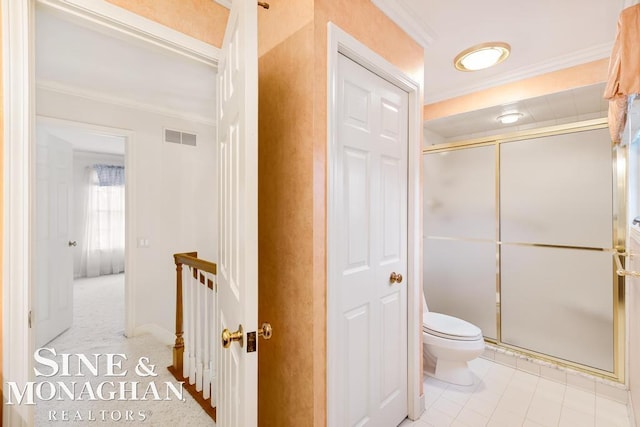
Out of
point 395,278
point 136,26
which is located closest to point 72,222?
point 136,26

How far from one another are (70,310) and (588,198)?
16.8 feet

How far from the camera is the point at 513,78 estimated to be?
8.02ft

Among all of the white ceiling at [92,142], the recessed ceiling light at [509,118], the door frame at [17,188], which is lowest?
the door frame at [17,188]

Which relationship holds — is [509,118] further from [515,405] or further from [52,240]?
[52,240]

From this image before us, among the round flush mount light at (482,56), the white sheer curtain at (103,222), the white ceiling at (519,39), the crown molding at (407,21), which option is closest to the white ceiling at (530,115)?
the white ceiling at (519,39)

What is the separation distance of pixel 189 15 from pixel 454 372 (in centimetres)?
283

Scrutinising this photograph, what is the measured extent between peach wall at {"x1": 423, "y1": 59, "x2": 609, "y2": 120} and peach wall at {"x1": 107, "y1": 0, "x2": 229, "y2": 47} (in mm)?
2245

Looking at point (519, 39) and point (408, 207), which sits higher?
point (519, 39)

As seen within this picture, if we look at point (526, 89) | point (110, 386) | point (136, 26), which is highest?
point (526, 89)

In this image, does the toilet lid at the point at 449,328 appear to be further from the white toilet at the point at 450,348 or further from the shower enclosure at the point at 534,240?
the shower enclosure at the point at 534,240

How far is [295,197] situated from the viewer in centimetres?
129

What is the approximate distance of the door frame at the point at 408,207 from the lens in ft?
4.17

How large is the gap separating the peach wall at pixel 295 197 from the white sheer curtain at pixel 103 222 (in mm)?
6062

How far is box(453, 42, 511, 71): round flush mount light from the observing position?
200 cm
